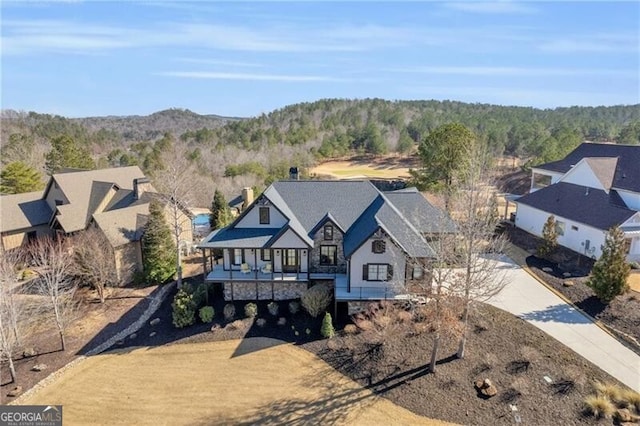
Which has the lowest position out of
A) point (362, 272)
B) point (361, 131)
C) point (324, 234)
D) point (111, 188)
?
point (362, 272)

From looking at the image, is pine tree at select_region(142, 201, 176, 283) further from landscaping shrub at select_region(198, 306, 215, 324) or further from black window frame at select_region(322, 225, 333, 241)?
Result: black window frame at select_region(322, 225, 333, 241)

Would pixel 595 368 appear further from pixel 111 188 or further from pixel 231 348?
pixel 111 188

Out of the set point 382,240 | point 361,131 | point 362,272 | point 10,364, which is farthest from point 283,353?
point 361,131

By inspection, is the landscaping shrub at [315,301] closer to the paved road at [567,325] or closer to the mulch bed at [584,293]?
the paved road at [567,325]

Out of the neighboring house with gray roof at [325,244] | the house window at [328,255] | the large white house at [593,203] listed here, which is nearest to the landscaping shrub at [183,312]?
the neighboring house with gray roof at [325,244]

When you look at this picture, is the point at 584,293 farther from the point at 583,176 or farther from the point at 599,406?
the point at 583,176

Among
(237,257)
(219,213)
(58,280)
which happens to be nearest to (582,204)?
(237,257)

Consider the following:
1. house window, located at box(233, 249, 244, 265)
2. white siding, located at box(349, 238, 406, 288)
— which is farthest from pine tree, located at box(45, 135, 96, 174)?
white siding, located at box(349, 238, 406, 288)
